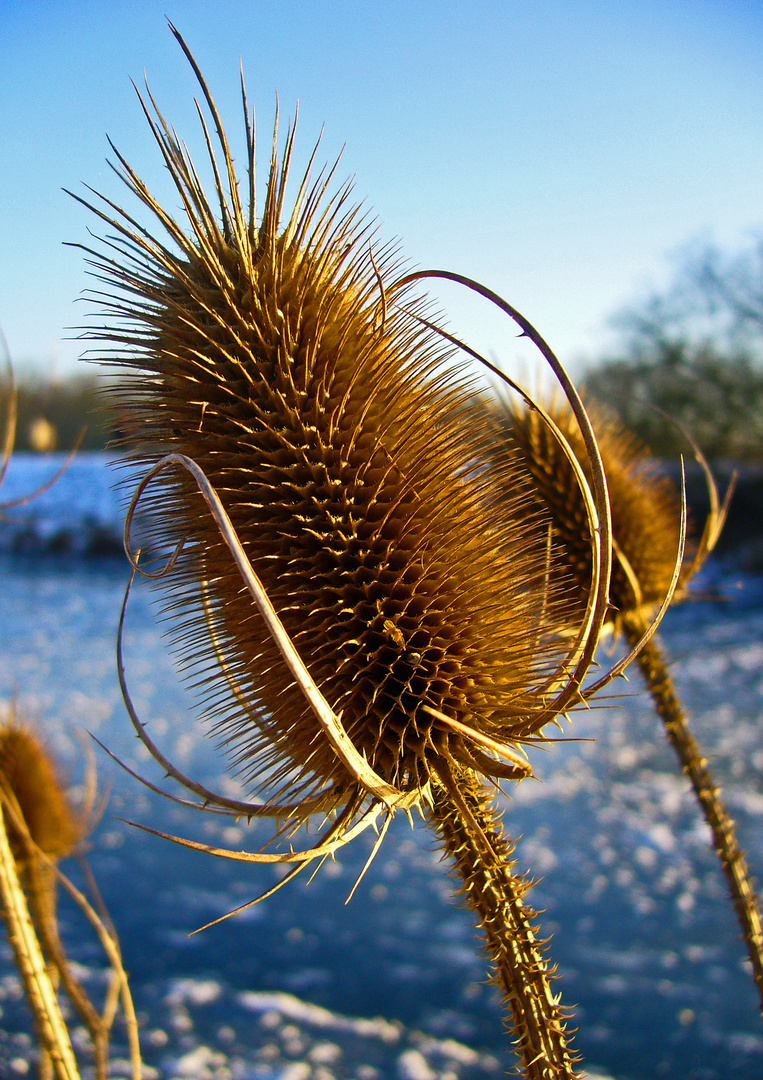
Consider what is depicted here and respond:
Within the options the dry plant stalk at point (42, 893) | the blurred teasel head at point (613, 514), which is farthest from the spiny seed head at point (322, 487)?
the dry plant stalk at point (42, 893)

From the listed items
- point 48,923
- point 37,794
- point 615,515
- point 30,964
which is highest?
point 615,515

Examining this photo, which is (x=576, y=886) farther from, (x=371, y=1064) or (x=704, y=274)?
(x=704, y=274)

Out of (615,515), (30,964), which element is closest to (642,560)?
(615,515)

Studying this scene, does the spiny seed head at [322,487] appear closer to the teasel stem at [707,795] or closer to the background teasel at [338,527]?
the background teasel at [338,527]

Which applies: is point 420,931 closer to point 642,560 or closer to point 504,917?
point 642,560

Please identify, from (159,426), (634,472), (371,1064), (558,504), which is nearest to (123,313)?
(159,426)

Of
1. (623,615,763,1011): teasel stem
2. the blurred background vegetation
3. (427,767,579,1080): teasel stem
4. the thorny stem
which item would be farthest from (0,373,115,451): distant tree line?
(427,767,579,1080): teasel stem
